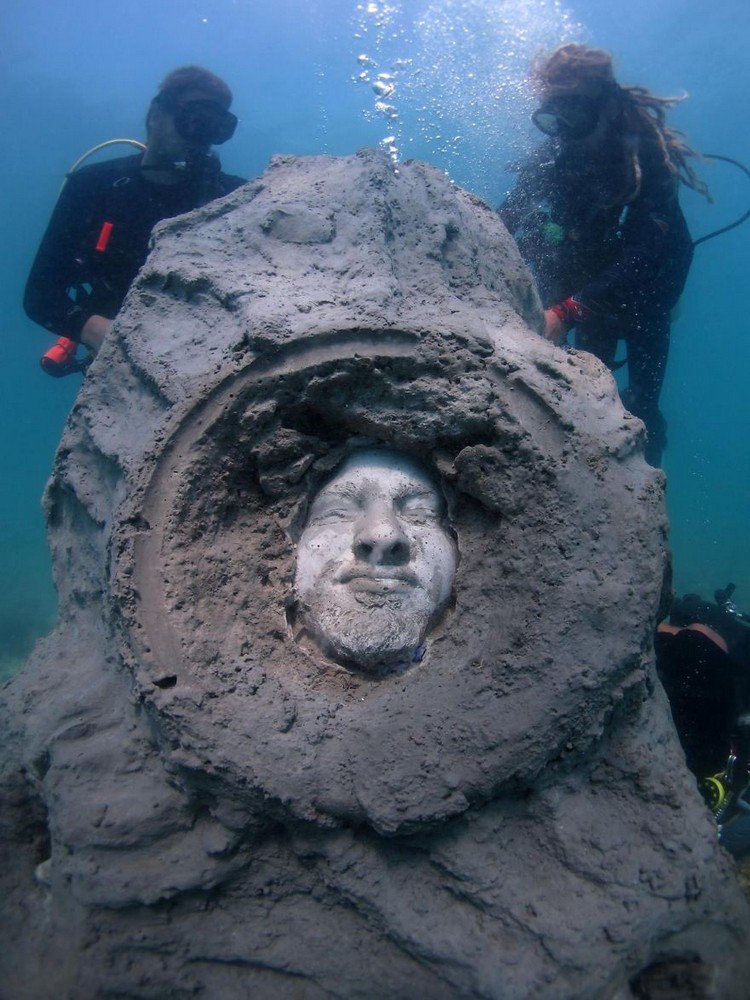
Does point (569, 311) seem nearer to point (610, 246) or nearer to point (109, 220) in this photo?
point (610, 246)

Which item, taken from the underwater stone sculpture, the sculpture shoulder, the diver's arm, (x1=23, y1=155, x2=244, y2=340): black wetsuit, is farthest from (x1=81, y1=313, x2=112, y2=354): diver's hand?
the underwater stone sculpture

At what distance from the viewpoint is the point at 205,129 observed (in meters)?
5.32

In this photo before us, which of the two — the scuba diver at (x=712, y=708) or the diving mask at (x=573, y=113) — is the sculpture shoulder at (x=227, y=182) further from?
the scuba diver at (x=712, y=708)

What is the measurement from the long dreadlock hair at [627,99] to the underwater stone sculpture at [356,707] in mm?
3799

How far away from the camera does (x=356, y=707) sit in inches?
81.2

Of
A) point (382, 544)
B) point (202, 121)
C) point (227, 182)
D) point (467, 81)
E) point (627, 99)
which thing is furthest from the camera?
point (467, 81)

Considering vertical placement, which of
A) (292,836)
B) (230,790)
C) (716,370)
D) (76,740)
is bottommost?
(292,836)

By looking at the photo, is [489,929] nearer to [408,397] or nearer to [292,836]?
[292,836]

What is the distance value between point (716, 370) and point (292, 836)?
288 feet

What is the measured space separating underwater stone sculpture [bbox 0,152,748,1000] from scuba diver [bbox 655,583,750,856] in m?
1.45

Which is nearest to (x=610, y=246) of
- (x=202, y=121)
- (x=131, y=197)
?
(x=202, y=121)

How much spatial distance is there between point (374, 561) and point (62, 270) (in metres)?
4.71

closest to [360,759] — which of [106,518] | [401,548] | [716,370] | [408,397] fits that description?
[401,548]

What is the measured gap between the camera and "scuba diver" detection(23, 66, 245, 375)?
5195mm
